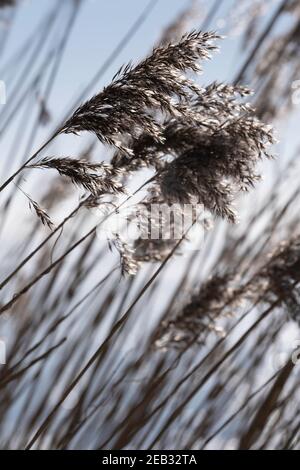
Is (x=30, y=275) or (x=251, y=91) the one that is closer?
(x=251, y=91)

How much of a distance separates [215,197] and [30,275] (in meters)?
1.48

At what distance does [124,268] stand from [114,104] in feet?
0.83

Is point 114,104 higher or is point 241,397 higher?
point 241,397

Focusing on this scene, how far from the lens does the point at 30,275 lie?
238cm

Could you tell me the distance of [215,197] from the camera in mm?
1034

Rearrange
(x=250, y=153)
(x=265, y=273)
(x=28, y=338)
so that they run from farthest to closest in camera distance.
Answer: (x=28, y=338)
(x=265, y=273)
(x=250, y=153)

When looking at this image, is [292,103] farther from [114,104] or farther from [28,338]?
[114,104]
